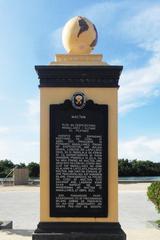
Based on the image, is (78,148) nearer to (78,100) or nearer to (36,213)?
(78,100)

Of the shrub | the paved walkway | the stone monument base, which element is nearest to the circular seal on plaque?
the stone monument base

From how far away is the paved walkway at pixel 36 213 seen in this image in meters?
12.2

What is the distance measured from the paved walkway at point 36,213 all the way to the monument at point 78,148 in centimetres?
241

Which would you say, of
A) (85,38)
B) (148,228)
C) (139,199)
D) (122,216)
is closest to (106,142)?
(85,38)

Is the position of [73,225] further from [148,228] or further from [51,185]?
A: [148,228]

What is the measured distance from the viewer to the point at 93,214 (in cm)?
930

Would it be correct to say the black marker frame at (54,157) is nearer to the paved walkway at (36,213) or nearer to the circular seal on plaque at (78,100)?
the circular seal on plaque at (78,100)

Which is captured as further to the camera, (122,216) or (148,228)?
(122,216)

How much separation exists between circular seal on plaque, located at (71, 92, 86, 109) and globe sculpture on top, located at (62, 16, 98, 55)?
85 cm

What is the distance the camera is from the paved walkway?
12226mm

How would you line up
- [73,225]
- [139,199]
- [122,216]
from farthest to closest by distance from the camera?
[139,199], [122,216], [73,225]

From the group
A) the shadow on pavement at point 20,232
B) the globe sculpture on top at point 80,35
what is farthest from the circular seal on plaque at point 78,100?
the shadow on pavement at point 20,232

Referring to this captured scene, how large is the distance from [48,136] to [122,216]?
27.5 ft

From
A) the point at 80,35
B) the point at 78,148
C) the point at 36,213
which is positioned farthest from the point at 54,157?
the point at 36,213
